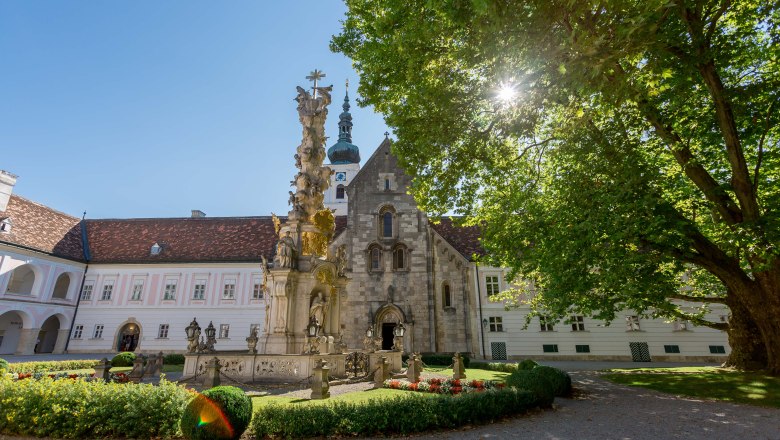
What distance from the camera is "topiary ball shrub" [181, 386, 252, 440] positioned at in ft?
24.0

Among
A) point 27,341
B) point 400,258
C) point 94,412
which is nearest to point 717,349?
point 400,258

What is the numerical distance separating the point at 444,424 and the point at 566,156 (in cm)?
1110

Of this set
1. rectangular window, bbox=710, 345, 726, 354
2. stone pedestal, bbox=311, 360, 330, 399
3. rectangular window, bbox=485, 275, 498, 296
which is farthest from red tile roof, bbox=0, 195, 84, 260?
rectangular window, bbox=710, 345, 726, 354

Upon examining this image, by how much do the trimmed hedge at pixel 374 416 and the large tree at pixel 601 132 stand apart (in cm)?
715

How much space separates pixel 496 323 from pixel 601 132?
2122 cm

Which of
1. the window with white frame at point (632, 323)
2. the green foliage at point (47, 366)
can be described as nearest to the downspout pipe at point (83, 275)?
the green foliage at point (47, 366)

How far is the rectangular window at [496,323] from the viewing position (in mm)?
32375

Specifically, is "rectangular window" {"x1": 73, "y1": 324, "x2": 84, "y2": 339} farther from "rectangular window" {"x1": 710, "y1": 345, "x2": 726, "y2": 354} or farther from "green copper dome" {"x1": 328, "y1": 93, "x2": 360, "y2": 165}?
"rectangular window" {"x1": 710, "y1": 345, "x2": 726, "y2": 354}

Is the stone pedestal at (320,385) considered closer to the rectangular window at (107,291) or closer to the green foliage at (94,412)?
the green foliage at (94,412)

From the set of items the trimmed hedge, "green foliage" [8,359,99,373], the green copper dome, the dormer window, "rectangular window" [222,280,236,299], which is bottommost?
the trimmed hedge

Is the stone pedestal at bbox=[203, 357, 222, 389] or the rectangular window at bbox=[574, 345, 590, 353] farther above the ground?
the rectangular window at bbox=[574, 345, 590, 353]

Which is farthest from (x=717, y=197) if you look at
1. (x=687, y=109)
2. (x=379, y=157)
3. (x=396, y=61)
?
(x=379, y=157)

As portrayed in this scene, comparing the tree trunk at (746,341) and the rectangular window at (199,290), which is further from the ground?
the rectangular window at (199,290)

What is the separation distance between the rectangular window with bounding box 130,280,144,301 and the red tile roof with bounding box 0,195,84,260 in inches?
226
